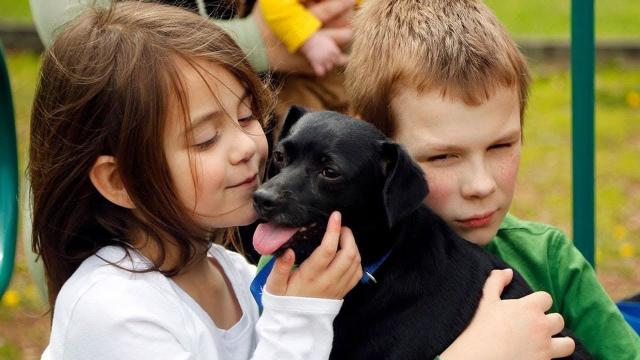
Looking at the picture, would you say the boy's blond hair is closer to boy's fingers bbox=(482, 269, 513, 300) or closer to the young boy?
the young boy

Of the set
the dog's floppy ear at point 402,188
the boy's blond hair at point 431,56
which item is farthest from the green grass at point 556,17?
the dog's floppy ear at point 402,188

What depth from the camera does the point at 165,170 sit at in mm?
2273

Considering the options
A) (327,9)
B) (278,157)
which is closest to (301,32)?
(327,9)

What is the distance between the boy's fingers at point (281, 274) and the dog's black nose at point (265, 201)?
12 centimetres

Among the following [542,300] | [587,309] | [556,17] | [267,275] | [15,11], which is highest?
[267,275]

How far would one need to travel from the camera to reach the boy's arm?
3.02m

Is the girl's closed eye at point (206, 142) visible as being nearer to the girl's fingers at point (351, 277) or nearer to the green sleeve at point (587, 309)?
the girl's fingers at point (351, 277)

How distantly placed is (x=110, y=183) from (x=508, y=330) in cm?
101

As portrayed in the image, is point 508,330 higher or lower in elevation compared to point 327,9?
lower

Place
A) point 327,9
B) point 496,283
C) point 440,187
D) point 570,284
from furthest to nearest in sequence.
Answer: point 327,9 → point 570,284 → point 440,187 → point 496,283

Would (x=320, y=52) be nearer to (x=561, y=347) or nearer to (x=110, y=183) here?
(x=110, y=183)

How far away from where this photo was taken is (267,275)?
246 centimetres

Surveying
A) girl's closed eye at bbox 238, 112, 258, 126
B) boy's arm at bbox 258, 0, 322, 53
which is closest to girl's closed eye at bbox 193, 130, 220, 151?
girl's closed eye at bbox 238, 112, 258, 126

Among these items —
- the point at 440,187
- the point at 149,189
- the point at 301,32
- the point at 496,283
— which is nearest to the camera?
the point at 149,189
